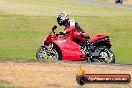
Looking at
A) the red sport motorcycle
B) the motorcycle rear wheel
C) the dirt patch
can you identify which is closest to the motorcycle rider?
the red sport motorcycle

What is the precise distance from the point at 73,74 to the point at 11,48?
12.6 metres

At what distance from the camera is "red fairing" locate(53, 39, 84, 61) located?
18.9 meters

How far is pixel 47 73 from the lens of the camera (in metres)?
13.4

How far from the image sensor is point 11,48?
2567cm

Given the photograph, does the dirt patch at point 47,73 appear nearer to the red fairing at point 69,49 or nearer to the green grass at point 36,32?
the red fairing at point 69,49

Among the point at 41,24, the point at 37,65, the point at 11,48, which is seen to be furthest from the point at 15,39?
the point at 37,65

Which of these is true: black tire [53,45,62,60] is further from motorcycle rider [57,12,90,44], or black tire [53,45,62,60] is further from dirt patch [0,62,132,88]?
dirt patch [0,62,132,88]

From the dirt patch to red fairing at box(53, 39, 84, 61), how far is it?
3.17 m

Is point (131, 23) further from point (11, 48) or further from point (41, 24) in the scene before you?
point (11, 48)

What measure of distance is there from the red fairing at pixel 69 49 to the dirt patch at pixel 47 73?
3169 mm

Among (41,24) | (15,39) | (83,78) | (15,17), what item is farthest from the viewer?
(15,17)

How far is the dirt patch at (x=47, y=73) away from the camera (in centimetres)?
1202

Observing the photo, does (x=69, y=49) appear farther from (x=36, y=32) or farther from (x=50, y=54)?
(x=36, y=32)

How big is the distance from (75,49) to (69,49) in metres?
0.23
